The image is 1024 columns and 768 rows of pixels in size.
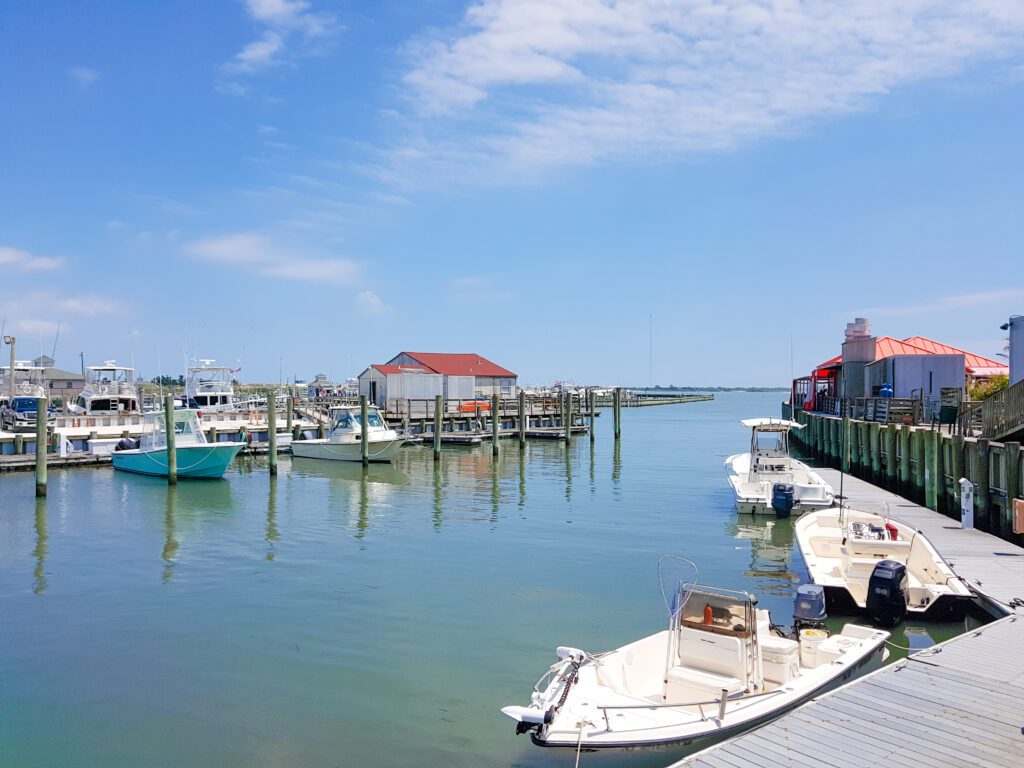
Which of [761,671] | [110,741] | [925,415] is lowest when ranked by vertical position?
[110,741]

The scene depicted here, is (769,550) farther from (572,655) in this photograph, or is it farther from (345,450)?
(345,450)

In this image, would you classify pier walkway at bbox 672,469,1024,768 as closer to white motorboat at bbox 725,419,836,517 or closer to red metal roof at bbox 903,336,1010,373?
white motorboat at bbox 725,419,836,517

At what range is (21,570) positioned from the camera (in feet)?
54.1

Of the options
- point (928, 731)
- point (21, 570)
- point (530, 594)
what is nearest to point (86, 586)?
point (21, 570)

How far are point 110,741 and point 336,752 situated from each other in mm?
2691

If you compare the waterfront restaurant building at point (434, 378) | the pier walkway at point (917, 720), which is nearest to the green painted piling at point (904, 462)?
the pier walkway at point (917, 720)

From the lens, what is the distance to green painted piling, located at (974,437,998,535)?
16750 mm

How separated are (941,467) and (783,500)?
4138mm

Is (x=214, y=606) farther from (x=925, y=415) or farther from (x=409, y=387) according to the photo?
(x=409, y=387)

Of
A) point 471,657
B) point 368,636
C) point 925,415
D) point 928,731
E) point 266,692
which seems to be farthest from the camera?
point 925,415

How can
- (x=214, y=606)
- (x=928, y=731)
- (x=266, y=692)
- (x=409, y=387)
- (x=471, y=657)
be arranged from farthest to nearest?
(x=409, y=387) → (x=214, y=606) → (x=471, y=657) → (x=266, y=692) → (x=928, y=731)

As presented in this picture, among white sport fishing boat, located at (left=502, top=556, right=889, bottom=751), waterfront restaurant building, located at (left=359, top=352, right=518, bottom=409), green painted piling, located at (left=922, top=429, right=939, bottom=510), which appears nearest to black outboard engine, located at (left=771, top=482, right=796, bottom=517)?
green painted piling, located at (left=922, top=429, right=939, bottom=510)

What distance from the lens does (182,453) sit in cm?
3106

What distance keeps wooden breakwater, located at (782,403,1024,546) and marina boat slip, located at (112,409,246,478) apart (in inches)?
983
